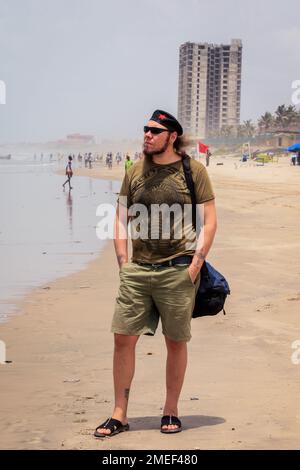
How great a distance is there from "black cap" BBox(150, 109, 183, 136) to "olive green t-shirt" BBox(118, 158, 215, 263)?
21cm

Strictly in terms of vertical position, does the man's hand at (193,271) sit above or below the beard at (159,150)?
below

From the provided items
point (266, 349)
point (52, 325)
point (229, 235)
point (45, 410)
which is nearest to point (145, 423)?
point (45, 410)

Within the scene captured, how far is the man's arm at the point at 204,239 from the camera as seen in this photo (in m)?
4.60

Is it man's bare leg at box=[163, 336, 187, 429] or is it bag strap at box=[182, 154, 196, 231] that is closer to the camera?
bag strap at box=[182, 154, 196, 231]

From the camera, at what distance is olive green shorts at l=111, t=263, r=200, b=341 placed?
15.1 ft

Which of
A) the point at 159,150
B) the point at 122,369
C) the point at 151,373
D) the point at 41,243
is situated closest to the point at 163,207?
the point at 159,150

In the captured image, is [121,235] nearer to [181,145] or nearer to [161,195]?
[161,195]

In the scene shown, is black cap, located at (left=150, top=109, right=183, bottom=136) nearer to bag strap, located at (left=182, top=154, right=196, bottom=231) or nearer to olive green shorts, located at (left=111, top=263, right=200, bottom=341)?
bag strap, located at (left=182, top=154, right=196, bottom=231)

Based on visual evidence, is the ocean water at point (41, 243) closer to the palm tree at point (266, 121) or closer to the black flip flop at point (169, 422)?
the black flip flop at point (169, 422)

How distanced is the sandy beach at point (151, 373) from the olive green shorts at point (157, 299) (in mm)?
609

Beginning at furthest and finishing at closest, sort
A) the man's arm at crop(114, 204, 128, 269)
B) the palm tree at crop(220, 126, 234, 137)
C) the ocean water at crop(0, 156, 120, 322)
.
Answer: the palm tree at crop(220, 126, 234, 137) < the ocean water at crop(0, 156, 120, 322) < the man's arm at crop(114, 204, 128, 269)

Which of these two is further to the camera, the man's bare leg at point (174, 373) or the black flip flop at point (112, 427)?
the man's bare leg at point (174, 373)

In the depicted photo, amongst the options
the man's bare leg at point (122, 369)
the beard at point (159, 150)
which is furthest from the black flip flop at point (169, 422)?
the beard at point (159, 150)

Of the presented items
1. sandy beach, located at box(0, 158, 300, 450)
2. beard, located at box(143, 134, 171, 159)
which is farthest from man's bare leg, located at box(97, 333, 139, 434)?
beard, located at box(143, 134, 171, 159)
